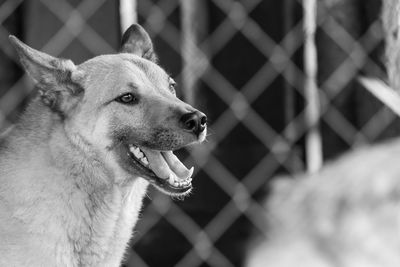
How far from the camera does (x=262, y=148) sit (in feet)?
11.6

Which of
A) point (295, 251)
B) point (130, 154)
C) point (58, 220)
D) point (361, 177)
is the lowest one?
point (58, 220)

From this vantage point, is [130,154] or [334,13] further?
[334,13]

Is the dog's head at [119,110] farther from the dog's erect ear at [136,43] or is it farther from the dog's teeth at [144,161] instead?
the dog's erect ear at [136,43]

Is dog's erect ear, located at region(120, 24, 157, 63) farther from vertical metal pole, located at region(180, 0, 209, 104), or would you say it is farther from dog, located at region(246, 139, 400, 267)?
vertical metal pole, located at region(180, 0, 209, 104)

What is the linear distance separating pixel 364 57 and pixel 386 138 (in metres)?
0.30

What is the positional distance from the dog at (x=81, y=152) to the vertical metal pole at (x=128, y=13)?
85cm

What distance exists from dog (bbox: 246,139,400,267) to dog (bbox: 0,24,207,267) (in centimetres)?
30

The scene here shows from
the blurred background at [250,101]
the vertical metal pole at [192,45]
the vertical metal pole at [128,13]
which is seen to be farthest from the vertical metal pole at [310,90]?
the vertical metal pole at [128,13]

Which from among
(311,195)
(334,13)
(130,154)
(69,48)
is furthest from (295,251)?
(334,13)

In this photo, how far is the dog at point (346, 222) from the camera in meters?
2.10

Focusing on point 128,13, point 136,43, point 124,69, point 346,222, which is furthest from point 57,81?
point 128,13

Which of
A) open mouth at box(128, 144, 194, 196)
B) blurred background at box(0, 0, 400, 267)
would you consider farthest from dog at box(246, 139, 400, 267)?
blurred background at box(0, 0, 400, 267)

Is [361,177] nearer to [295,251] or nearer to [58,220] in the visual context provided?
[295,251]

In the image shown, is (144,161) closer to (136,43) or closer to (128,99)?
(128,99)
